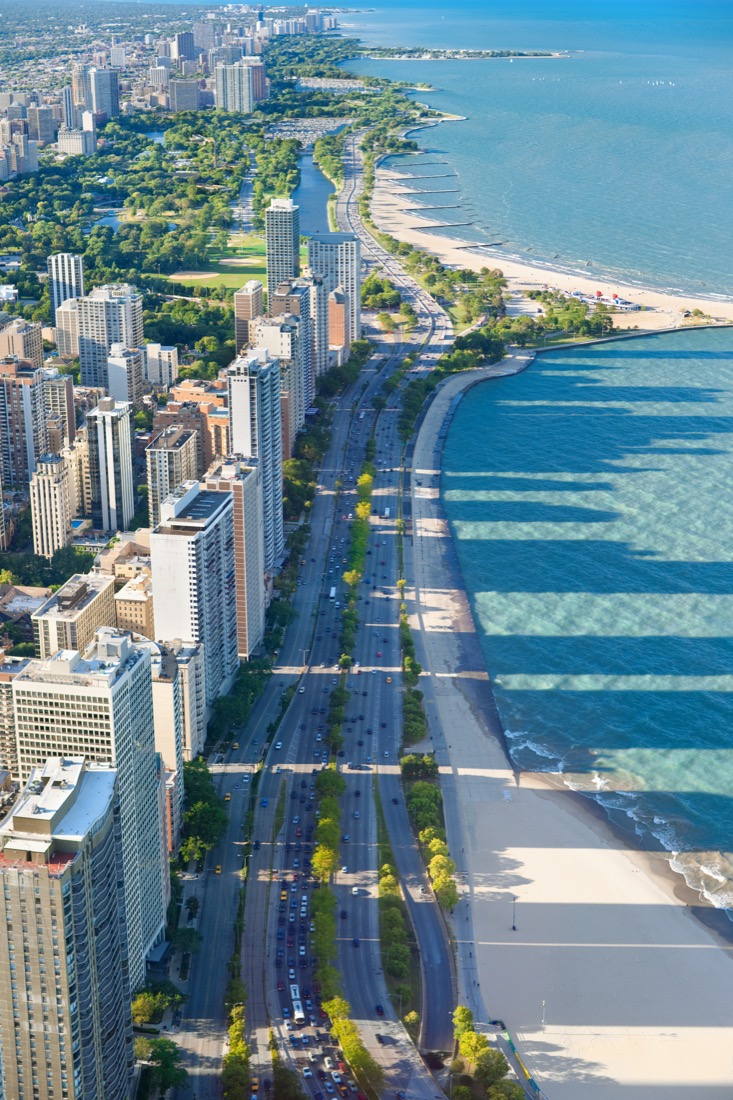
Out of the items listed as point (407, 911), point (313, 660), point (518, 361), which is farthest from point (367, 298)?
point (407, 911)

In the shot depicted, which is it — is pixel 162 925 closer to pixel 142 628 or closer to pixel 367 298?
pixel 142 628

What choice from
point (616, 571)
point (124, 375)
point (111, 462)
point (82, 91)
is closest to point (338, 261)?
point (124, 375)

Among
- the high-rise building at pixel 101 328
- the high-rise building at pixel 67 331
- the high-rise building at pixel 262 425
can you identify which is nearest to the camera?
the high-rise building at pixel 262 425

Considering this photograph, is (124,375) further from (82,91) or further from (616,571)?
(82,91)

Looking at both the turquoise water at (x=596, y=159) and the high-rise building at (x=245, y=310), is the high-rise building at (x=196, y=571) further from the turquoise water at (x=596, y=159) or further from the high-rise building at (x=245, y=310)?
the turquoise water at (x=596, y=159)

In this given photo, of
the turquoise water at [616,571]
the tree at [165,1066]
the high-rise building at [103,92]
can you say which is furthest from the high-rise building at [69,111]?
the tree at [165,1066]

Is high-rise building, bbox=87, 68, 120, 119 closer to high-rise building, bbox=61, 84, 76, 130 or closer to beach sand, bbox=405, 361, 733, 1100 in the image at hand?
high-rise building, bbox=61, 84, 76, 130

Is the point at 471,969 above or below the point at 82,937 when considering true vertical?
below

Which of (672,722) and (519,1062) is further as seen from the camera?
(672,722)
